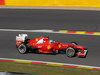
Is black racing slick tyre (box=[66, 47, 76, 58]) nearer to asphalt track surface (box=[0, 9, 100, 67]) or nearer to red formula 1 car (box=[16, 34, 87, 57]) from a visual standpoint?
red formula 1 car (box=[16, 34, 87, 57])

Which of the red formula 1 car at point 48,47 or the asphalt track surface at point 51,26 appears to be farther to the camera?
the asphalt track surface at point 51,26

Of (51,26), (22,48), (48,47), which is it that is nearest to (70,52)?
(48,47)

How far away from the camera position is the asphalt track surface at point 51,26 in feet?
39.7

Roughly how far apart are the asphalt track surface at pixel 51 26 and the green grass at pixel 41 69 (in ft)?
3.57

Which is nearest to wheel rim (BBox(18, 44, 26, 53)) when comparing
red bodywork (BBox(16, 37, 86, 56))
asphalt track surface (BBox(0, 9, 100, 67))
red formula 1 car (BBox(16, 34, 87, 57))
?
red formula 1 car (BBox(16, 34, 87, 57))

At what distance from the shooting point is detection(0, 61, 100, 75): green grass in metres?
10.0

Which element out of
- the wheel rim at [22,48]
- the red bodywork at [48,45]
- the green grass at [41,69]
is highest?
the red bodywork at [48,45]

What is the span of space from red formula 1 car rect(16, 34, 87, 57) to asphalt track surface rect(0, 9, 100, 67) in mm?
209

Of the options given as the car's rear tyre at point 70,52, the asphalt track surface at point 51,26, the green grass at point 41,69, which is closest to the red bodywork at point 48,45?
the car's rear tyre at point 70,52

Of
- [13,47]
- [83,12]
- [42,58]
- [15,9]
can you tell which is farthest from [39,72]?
[15,9]

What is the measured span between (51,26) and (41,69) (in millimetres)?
5984

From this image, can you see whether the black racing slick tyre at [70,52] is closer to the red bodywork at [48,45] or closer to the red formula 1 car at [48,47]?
the red formula 1 car at [48,47]

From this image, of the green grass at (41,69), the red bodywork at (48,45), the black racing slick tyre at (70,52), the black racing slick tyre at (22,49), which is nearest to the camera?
the green grass at (41,69)

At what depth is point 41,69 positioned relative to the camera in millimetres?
10406
